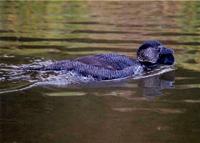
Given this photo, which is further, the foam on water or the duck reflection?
the foam on water

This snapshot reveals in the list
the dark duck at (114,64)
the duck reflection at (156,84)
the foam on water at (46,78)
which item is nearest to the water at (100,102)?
the duck reflection at (156,84)

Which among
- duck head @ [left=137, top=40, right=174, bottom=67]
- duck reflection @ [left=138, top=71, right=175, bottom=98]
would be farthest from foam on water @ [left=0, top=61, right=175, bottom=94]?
duck head @ [left=137, top=40, right=174, bottom=67]

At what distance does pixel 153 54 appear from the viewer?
43.7 ft

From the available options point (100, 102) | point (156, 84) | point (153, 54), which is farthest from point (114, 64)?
point (100, 102)

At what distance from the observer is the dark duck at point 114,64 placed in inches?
460

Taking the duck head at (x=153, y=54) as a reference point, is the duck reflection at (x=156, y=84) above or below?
below

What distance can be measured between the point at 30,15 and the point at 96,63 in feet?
56.3

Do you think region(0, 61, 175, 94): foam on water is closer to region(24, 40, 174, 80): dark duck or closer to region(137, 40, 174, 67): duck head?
region(24, 40, 174, 80): dark duck

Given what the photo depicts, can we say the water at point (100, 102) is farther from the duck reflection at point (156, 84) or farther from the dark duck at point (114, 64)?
the dark duck at point (114, 64)

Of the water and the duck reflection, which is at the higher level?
the water

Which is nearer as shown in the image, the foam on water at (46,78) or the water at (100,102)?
the water at (100,102)

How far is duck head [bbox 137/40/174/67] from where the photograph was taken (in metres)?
13.2

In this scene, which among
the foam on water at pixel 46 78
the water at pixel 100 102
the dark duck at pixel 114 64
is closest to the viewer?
the water at pixel 100 102

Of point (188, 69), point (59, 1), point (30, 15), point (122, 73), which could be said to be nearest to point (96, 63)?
point (122, 73)
